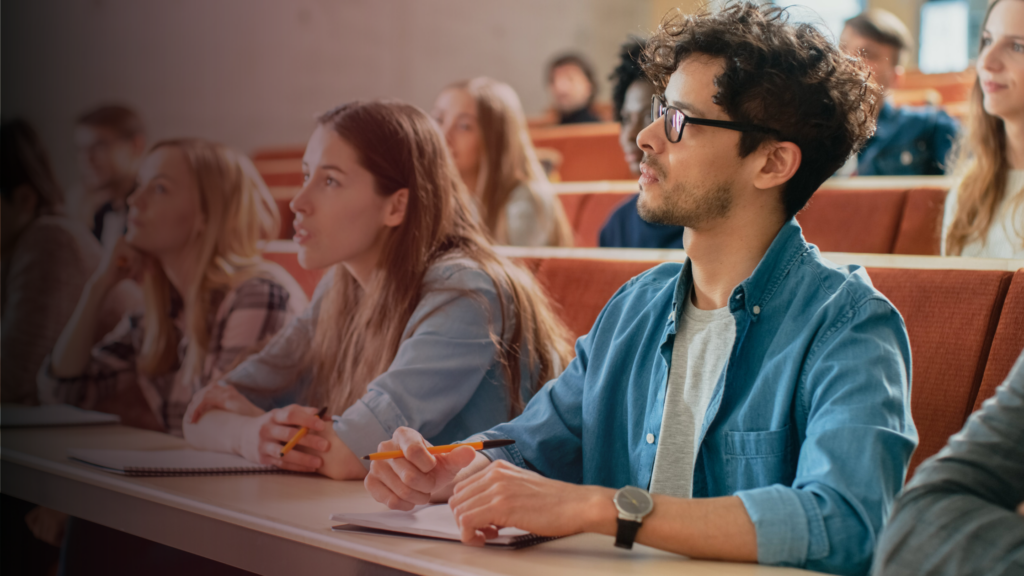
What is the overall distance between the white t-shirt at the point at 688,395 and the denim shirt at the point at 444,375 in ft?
1.34

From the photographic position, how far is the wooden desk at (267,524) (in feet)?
2.84

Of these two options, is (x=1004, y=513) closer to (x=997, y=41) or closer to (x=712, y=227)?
(x=712, y=227)

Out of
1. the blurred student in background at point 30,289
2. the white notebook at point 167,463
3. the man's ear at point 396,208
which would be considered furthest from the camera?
the blurred student in background at point 30,289

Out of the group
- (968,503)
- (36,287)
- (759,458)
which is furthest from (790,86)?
(36,287)

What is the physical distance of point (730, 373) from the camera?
104 cm

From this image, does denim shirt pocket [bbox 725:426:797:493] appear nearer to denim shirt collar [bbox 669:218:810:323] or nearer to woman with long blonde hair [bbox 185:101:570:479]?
denim shirt collar [bbox 669:218:810:323]

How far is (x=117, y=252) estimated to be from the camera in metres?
2.14

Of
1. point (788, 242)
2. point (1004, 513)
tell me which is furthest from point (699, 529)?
point (788, 242)

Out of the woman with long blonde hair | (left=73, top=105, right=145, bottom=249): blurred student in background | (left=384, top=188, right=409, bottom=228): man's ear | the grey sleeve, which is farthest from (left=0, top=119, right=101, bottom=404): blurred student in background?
the grey sleeve

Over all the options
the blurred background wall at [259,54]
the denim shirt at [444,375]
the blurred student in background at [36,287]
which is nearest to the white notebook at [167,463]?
the denim shirt at [444,375]

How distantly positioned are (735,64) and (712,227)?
192 millimetres

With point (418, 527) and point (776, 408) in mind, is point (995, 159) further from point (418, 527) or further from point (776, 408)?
point (418, 527)

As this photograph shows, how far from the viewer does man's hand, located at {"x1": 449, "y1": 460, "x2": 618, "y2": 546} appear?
89 cm

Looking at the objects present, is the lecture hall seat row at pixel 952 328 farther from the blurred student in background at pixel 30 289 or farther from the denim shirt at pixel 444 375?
the blurred student in background at pixel 30 289
